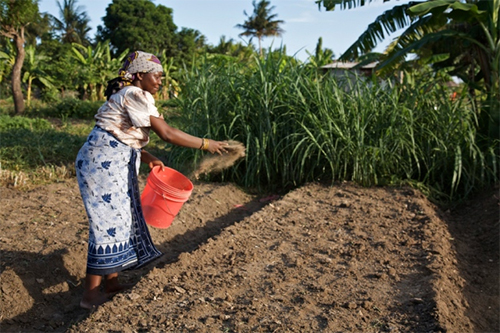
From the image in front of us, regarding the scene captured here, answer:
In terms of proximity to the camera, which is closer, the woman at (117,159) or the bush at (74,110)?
the woman at (117,159)

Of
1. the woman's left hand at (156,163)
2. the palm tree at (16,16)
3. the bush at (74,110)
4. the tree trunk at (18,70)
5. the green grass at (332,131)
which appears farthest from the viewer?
the bush at (74,110)

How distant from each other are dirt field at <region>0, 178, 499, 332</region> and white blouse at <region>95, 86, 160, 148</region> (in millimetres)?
933

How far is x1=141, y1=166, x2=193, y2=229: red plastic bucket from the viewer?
352 centimetres

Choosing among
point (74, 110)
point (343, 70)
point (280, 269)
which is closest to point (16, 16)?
point (74, 110)

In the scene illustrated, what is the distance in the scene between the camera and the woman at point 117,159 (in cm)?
309

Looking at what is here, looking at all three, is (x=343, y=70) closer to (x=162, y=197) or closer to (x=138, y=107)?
(x=162, y=197)

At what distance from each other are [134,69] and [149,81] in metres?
0.12

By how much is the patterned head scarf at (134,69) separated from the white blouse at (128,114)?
0.12 metres

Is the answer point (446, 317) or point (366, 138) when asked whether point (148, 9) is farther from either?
point (446, 317)

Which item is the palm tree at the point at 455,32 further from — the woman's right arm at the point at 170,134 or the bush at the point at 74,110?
the bush at the point at 74,110

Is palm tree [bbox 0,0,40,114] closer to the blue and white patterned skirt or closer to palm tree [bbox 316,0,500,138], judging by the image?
palm tree [bbox 316,0,500,138]

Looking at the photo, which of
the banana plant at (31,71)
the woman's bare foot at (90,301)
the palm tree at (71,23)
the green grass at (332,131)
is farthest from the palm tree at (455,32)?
the palm tree at (71,23)

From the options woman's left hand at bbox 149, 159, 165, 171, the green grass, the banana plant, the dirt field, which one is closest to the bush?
→ the banana plant

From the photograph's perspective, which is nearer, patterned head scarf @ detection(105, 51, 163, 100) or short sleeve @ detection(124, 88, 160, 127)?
short sleeve @ detection(124, 88, 160, 127)
